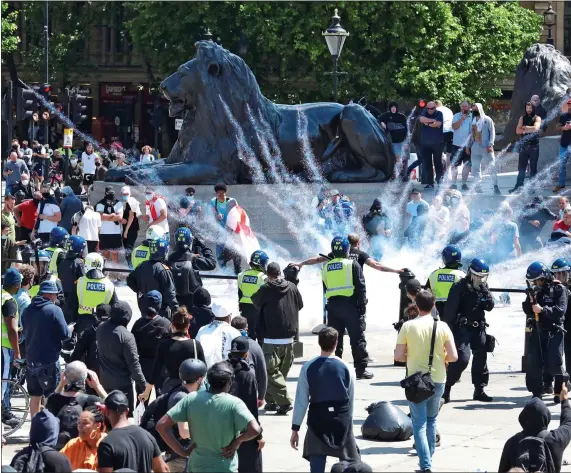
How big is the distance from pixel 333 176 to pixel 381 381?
10971 millimetres

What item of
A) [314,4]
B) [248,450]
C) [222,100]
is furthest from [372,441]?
[314,4]

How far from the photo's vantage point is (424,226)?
23688mm

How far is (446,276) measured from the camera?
1459cm

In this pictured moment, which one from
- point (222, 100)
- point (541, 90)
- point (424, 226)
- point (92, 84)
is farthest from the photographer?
point (92, 84)

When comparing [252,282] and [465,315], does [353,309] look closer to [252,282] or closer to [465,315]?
[252,282]

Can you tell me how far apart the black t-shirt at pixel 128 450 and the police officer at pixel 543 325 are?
5.71 m

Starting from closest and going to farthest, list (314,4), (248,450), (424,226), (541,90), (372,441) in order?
(248,450) < (372,441) < (424,226) < (541,90) < (314,4)

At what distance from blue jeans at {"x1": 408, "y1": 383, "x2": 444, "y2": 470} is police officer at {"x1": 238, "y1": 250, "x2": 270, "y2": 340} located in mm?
3340

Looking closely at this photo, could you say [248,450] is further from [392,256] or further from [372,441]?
[392,256]

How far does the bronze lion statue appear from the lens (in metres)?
25.1

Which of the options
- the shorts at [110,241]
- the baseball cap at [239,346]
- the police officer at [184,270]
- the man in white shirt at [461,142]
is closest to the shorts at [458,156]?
the man in white shirt at [461,142]

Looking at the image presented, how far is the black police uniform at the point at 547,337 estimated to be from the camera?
13.7 metres

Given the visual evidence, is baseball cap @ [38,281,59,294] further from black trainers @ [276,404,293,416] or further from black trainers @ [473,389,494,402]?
black trainers @ [473,389,494,402]

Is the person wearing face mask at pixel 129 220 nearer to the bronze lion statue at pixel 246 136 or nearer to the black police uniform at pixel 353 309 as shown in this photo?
the bronze lion statue at pixel 246 136
